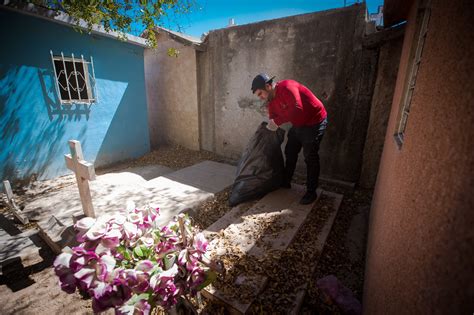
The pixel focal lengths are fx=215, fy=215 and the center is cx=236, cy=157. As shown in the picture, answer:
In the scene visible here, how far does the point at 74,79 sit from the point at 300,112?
18.3 feet

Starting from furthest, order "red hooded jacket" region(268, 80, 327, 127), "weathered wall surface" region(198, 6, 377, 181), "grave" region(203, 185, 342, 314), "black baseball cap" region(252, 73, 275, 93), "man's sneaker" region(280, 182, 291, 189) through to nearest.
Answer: "weathered wall surface" region(198, 6, 377, 181), "man's sneaker" region(280, 182, 291, 189), "black baseball cap" region(252, 73, 275, 93), "red hooded jacket" region(268, 80, 327, 127), "grave" region(203, 185, 342, 314)

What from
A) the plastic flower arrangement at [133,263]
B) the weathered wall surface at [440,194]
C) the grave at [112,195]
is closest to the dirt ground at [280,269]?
the grave at [112,195]

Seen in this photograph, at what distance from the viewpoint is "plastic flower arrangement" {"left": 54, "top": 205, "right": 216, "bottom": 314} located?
0.87 m

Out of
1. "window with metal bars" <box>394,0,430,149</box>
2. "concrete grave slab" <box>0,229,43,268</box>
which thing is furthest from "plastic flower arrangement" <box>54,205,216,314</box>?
"concrete grave slab" <box>0,229,43,268</box>

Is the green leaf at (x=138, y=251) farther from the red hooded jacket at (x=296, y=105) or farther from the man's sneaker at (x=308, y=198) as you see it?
the man's sneaker at (x=308, y=198)

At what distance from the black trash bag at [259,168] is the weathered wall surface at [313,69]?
1.74m

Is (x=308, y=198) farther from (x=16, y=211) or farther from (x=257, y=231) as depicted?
(x=16, y=211)

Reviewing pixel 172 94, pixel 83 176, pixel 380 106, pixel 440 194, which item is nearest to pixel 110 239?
pixel 440 194

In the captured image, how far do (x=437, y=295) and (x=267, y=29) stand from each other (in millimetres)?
5548

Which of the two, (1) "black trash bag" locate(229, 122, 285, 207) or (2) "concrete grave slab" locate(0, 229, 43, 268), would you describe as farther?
(1) "black trash bag" locate(229, 122, 285, 207)

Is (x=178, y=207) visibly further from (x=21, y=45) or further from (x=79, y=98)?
(x=21, y=45)

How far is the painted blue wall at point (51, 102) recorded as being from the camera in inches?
166

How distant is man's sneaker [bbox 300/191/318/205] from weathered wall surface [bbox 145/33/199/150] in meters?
4.56

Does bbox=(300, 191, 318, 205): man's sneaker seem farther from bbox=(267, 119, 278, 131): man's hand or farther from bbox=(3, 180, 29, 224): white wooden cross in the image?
bbox=(3, 180, 29, 224): white wooden cross
